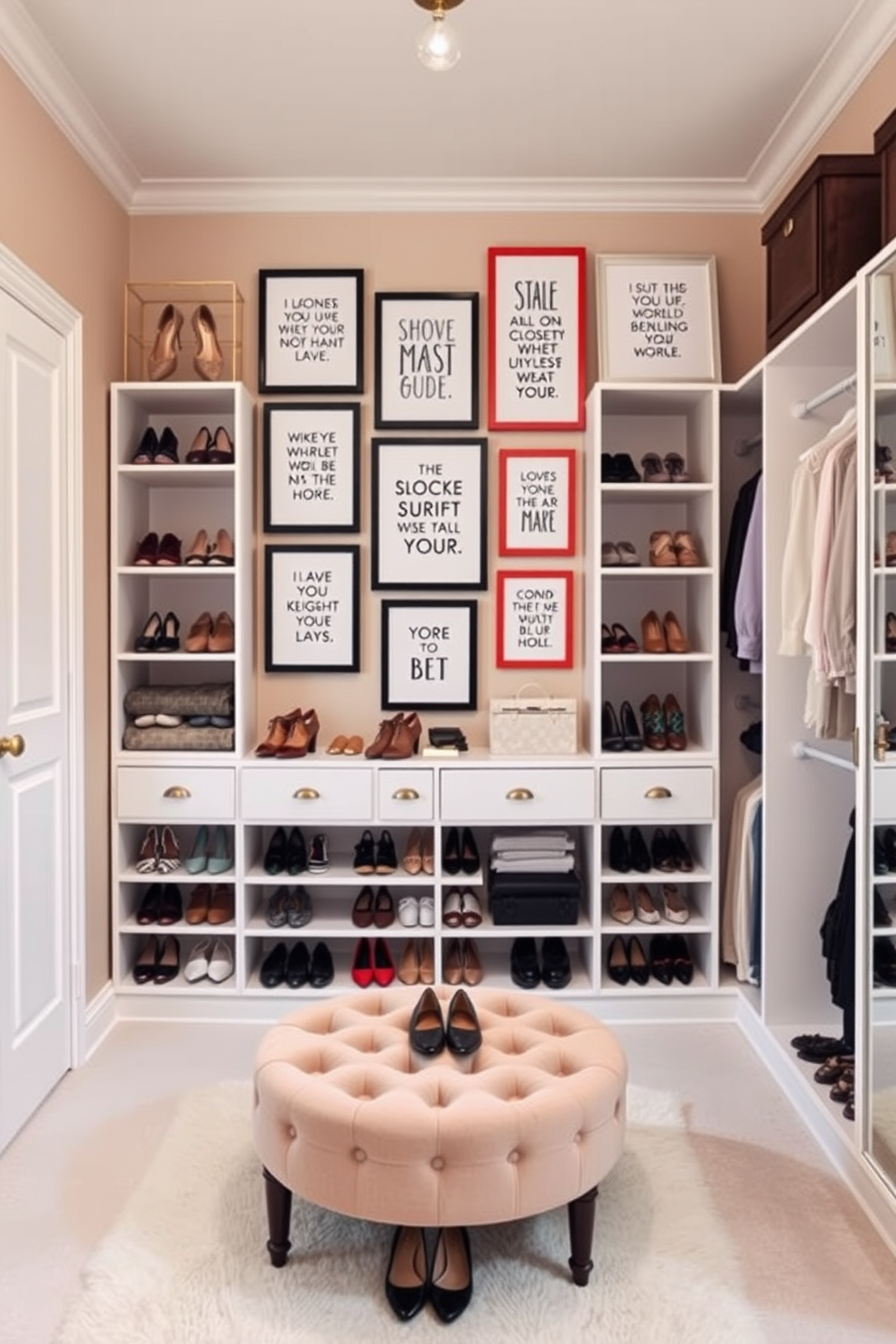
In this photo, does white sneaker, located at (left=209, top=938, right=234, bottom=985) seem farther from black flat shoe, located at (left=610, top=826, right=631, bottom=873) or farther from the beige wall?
black flat shoe, located at (left=610, top=826, right=631, bottom=873)

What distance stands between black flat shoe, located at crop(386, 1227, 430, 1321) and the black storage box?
4.21ft

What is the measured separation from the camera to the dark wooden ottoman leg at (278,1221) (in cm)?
184

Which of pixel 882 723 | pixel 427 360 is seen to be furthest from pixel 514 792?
pixel 427 360

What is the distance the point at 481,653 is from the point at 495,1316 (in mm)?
2069

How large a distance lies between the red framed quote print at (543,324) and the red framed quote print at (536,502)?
127 millimetres

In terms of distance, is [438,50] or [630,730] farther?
[630,730]

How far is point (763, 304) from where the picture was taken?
10.8ft

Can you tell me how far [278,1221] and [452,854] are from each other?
1.45 metres

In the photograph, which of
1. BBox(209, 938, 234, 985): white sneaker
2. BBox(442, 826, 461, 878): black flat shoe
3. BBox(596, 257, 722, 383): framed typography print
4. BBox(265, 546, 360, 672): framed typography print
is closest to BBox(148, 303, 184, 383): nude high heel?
BBox(265, 546, 360, 672): framed typography print

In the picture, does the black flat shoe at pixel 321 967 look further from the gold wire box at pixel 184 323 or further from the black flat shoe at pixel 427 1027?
the gold wire box at pixel 184 323

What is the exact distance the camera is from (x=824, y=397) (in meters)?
2.54

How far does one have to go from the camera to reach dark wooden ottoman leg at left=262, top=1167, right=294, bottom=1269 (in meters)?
1.84

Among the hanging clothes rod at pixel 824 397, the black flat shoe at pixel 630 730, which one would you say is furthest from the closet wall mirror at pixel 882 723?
the black flat shoe at pixel 630 730

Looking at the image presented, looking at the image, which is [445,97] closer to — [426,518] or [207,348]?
[207,348]
